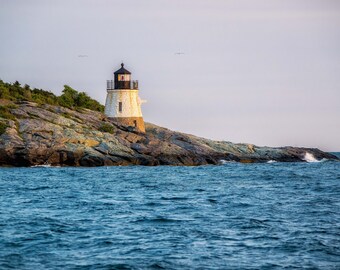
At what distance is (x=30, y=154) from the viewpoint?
7112 cm

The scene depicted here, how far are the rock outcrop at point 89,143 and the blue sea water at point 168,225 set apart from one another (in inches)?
830

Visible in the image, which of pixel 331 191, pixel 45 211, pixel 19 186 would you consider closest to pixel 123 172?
pixel 19 186

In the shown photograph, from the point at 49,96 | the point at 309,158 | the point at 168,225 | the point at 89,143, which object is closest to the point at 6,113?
the point at 89,143

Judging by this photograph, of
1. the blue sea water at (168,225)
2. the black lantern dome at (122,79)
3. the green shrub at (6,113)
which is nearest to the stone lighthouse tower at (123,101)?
the black lantern dome at (122,79)

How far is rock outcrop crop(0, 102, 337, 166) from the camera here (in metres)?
71.9

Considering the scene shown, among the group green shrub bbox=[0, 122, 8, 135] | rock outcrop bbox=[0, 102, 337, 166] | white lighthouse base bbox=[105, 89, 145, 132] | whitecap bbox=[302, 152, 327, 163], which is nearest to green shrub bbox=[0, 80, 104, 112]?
rock outcrop bbox=[0, 102, 337, 166]

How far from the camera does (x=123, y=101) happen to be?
3442 inches

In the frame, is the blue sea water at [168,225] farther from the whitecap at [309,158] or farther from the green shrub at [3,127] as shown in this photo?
the whitecap at [309,158]

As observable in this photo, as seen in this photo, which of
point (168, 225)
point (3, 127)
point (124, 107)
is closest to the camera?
point (168, 225)

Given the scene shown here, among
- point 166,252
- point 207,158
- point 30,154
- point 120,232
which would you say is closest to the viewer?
point 166,252

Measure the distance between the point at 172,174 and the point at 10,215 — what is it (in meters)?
Answer: 31.4

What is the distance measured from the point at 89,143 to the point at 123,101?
527 inches

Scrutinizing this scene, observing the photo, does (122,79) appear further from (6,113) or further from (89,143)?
(6,113)

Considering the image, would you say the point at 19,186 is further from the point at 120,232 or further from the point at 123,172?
the point at 120,232
